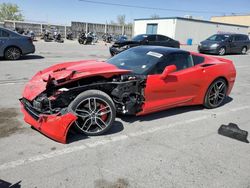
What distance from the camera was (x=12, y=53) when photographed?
1107cm

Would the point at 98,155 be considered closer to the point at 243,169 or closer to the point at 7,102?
the point at 243,169

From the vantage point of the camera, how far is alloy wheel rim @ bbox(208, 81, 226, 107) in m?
5.66

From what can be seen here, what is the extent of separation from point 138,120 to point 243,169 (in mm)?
1976

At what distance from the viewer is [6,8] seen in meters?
73.8

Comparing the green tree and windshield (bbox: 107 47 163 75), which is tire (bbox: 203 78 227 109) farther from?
the green tree

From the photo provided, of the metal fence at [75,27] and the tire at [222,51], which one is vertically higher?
the metal fence at [75,27]

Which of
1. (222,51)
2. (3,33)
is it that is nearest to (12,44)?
(3,33)

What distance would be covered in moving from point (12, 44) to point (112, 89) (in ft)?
27.9

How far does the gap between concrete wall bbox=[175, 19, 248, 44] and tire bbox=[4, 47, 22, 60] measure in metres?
23.6

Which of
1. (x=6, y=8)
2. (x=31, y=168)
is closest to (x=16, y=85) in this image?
(x=31, y=168)

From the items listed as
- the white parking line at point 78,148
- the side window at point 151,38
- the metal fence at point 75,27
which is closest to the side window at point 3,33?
the side window at point 151,38

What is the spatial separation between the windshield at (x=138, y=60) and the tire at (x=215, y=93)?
1515 mm

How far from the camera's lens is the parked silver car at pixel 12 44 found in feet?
35.4

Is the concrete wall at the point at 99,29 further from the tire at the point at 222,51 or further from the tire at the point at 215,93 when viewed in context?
the tire at the point at 215,93
